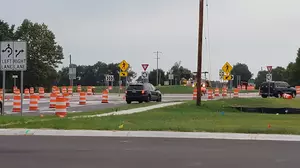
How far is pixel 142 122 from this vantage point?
17.6 metres

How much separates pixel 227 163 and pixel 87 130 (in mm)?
7120

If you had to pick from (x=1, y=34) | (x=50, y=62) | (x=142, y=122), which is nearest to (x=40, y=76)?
(x=50, y=62)

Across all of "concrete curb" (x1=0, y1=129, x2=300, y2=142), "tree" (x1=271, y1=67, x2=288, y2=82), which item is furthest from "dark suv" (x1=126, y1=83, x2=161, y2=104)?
"tree" (x1=271, y1=67, x2=288, y2=82)

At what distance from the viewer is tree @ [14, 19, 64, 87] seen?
80312mm

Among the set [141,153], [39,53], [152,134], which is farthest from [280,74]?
[141,153]

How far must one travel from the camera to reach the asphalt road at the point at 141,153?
377 inches

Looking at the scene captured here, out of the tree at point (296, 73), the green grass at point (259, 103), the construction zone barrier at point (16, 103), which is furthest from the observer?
the tree at point (296, 73)

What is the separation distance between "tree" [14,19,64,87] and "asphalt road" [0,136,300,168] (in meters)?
67.9

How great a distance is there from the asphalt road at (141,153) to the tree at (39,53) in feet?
223

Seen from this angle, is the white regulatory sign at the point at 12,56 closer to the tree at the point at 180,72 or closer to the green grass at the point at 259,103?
the green grass at the point at 259,103

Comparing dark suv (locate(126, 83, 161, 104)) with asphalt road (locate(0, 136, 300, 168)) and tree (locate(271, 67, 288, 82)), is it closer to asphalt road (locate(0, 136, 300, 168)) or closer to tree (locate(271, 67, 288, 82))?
asphalt road (locate(0, 136, 300, 168))

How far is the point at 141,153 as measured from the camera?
1107 cm

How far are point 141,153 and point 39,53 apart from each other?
7308cm

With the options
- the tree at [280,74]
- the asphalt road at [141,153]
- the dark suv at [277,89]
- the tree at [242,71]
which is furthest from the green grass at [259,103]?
the tree at [242,71]
